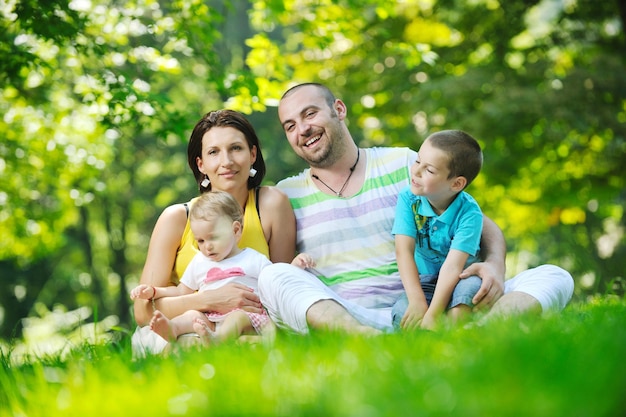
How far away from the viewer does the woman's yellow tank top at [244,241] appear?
4215 millimetres

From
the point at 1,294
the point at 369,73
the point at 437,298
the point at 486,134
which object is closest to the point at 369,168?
the point at 437,298

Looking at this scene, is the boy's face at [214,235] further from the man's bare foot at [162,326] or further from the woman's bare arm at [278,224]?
the man's bare foot at [162,326]

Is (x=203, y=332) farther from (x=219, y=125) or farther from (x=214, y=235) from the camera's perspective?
(x=219, y=125)

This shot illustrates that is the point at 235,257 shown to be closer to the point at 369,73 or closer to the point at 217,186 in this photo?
the point at 217,186

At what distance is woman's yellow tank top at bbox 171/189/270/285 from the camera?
4215mm

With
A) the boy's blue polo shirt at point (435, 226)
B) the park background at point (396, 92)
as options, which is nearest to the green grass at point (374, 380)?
the boy's blue polo shirt at point (435, 226)

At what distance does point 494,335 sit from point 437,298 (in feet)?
4.65

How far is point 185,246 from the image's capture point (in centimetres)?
425

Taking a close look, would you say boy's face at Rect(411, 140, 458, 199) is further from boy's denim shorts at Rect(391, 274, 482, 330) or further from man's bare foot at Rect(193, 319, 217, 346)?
man's bare foot at Rect(193, 319, 217, 346)

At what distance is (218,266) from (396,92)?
882 centimetres

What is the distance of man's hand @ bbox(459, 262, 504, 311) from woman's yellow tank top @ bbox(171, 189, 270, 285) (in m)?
1.28

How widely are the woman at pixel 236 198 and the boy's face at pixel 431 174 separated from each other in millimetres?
961

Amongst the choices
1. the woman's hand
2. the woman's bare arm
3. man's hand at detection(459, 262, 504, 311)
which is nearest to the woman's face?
the woman's bare arm

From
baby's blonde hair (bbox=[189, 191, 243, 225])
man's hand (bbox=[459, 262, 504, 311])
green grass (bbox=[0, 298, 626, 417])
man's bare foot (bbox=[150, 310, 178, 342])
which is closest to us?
green grass (bbox=[0, 298, 626, 417])
